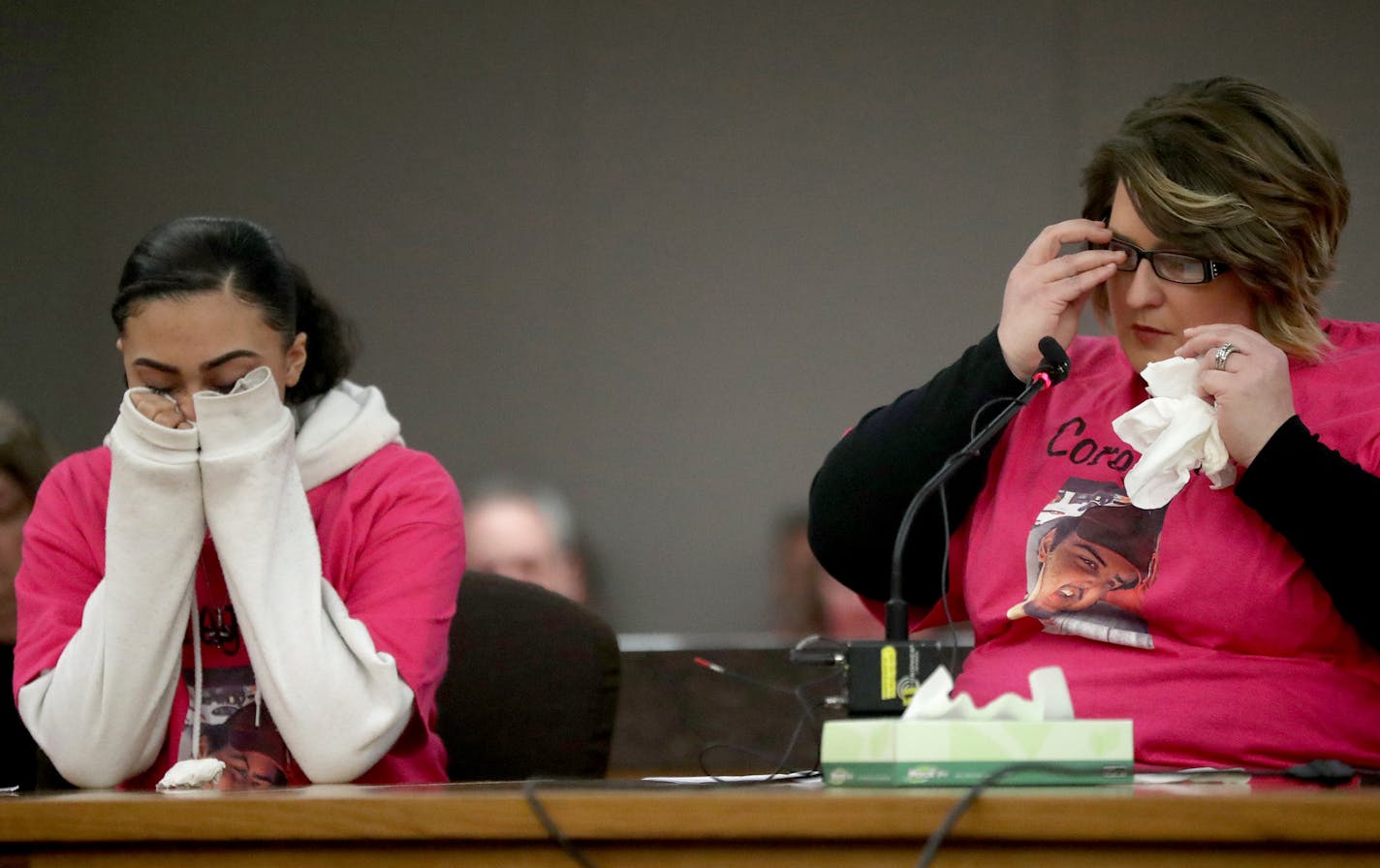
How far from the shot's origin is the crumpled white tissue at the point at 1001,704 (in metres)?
1.02

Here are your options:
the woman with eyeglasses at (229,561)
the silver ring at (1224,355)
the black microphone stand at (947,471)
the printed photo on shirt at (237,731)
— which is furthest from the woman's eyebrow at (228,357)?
the silver ring at (1224,355)

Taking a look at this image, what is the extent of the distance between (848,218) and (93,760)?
2.87 metres

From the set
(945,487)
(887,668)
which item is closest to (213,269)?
(945,487)

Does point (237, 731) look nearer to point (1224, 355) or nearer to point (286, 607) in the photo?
point (286, 607)

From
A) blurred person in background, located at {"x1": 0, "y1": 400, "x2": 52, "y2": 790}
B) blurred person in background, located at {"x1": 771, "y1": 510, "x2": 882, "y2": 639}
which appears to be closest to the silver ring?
blurred person in background, located at {"x1": 0, "y1": 400, "x2": 52, "y2": 790}

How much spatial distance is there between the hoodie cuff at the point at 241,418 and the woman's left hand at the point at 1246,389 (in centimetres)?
96

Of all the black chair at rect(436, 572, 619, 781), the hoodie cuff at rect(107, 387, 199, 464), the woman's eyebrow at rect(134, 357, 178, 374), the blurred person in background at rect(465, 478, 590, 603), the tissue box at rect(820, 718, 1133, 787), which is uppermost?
the woman's eyebrow at rect(134, 357, 178, 374)

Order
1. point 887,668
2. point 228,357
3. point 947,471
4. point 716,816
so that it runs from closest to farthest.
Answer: point 716,816 → point 887,668 → point 947,471 → point 228,357

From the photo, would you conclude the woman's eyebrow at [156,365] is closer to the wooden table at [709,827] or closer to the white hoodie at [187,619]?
the white hoodie at [187,619]

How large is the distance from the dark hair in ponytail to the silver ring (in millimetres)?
1047

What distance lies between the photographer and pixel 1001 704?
102 cm

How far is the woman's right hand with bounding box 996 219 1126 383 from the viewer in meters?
1.51

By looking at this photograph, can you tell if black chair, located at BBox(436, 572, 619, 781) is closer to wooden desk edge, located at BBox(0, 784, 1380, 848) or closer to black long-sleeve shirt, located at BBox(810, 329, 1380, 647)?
black long-sleeve shirt, located at BBox(810, 329, 1380, 647)

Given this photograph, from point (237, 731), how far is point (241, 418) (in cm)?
35
